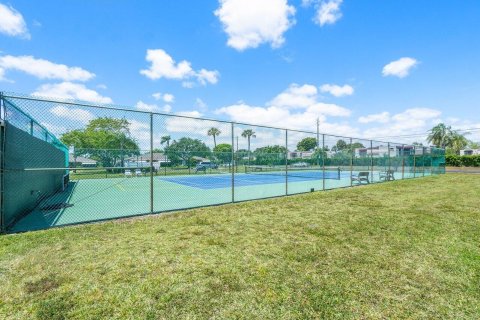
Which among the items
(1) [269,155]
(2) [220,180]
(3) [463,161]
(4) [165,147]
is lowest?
(2) [220,180]

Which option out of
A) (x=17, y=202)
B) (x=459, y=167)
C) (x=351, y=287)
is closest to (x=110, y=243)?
(x=17, y=202)

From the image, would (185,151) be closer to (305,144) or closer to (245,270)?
(245,270)

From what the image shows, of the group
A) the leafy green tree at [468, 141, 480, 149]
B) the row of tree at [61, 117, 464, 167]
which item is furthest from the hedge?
the leafy green tree at [468, 141, 480, 149]

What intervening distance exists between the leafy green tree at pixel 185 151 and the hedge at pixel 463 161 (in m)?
41.6

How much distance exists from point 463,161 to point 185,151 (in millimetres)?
43712

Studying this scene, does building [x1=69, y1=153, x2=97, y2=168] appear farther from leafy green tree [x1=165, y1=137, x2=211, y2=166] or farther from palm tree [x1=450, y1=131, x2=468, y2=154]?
palm tree [x1=450, y1=131, x2=468, y2=154]

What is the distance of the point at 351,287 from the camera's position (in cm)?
277

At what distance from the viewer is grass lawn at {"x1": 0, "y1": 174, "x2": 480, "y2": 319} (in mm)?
2393

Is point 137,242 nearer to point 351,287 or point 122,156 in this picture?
point 351,287

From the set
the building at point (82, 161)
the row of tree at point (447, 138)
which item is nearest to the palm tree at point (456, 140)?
the row of tree at point (447, 138)

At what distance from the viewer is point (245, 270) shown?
3207mm

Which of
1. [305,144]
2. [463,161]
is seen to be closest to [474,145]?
[463,161]

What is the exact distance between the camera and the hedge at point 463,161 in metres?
35.8

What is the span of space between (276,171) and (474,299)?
86.5 feet
